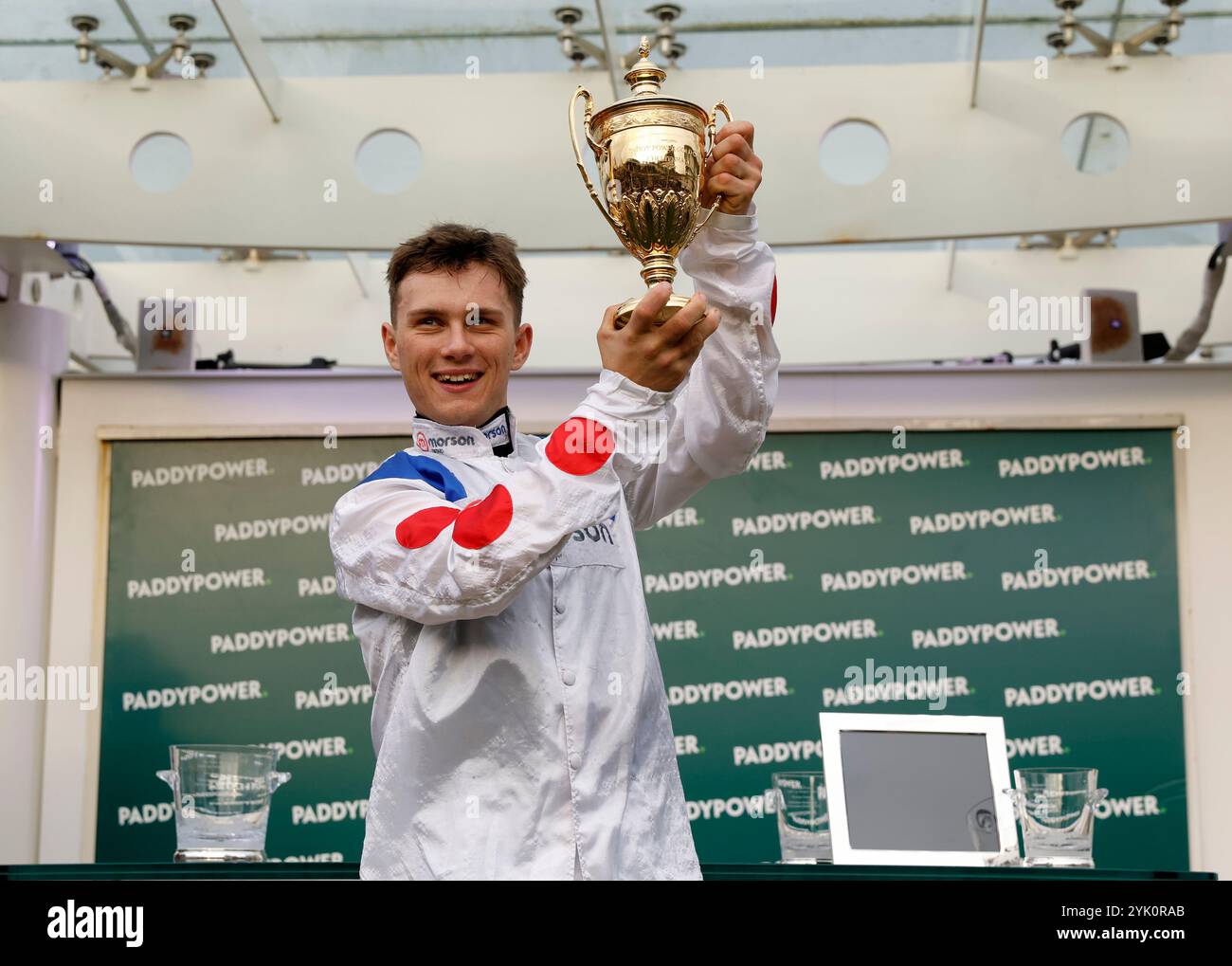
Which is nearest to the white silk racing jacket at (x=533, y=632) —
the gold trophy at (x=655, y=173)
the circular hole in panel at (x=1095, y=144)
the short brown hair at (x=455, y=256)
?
the gold trophy at (x=655, y=173)

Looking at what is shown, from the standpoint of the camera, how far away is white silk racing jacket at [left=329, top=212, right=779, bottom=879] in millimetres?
2010

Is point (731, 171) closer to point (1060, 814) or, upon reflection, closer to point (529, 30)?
point (1060, 814)

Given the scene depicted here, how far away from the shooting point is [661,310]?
1967 mm

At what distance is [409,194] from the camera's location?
5.62 metres

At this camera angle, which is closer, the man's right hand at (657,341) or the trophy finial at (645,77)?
the man's right hand at (657,341)

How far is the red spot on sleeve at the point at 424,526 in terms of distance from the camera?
2080mm

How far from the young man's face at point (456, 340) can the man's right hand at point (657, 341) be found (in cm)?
39

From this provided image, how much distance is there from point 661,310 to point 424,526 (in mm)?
436

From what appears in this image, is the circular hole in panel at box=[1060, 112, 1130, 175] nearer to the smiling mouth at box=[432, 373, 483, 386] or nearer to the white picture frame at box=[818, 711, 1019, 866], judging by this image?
the white picture frame at box=[818, 711, 1019, 866]

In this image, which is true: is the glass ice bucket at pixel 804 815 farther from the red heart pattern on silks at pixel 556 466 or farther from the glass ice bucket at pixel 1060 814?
the red heart pattern on silks at pixel 556 466

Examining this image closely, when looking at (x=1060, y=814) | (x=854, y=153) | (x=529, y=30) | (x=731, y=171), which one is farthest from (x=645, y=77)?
(x=854, y=153)

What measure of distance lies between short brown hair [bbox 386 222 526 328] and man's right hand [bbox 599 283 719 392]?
1.50ft
